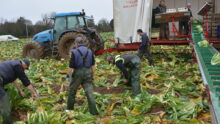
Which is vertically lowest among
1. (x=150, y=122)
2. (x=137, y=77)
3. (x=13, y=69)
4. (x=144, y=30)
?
(x=150, y=122)

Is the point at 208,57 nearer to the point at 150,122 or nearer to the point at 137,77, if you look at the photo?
the point at 137,77

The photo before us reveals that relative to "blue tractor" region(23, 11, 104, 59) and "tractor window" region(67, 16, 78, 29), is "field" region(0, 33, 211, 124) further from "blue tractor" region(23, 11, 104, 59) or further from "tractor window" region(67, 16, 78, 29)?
"tractor window" region(67, 16, 78, 29)

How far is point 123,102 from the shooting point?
6.59 m

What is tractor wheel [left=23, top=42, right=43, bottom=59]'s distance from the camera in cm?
1317

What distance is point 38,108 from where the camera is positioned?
6.01 meters

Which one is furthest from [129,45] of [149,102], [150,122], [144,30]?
[150,122]

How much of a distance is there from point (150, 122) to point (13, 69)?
2795 mm

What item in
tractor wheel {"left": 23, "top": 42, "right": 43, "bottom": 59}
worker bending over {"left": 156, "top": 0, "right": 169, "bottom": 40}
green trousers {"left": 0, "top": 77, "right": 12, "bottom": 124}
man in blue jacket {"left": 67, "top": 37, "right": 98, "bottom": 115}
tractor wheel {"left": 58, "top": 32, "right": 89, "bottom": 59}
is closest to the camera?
green trousers {"left": 0, "top": 77, "right": 12, "bottom": 124}

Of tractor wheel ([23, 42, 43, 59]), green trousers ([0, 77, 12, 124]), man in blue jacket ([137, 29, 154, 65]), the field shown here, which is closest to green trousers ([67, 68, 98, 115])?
the field

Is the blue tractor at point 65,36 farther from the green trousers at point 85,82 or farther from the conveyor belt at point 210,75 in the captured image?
the green trousers at point 85,82

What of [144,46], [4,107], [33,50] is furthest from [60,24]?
[4,107]

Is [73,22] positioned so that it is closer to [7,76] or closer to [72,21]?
[72,21]

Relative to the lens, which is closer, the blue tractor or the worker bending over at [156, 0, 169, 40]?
the worker bending over at [156, 0, 169, 40]

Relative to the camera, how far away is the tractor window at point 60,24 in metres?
12.7
